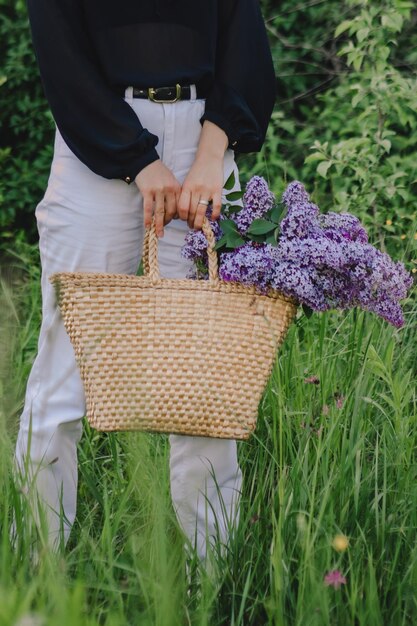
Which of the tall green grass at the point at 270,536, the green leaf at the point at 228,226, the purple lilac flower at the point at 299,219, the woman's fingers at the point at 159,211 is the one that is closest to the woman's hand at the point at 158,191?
the woman's fingers at the point at 159,211

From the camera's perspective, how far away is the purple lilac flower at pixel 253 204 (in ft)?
6.91

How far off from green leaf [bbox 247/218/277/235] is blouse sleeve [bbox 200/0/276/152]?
0.84 feet

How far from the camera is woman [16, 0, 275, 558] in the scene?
2123 mm

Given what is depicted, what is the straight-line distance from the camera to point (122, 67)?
7.08 ft

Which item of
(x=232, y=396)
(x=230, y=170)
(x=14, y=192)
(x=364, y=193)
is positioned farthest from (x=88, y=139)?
(x=14, y=192)

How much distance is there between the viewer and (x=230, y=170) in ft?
7.63

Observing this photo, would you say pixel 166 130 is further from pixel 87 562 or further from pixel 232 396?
pixel 87 562

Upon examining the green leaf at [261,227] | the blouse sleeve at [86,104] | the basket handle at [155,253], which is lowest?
the basket handle at [155,253]

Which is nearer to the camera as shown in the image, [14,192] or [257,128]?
[257,128]

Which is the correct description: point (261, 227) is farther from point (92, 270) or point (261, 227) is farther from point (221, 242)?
point (92, 270)

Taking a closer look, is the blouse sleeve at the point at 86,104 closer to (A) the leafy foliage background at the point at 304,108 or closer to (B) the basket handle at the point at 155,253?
(B) the basket handle at the point at 155,253

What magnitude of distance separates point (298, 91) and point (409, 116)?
1.08 metres

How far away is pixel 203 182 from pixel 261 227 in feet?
0.53

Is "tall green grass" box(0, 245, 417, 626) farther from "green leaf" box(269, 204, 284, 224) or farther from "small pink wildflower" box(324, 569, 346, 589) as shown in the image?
"green leaf" box(269, 204, 284, 224)
